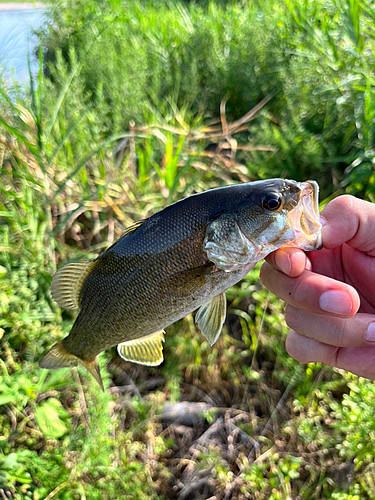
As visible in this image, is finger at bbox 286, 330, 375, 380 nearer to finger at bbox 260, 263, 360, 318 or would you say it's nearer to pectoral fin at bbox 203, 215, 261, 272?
finger at bbox 260, 263, 360, 318

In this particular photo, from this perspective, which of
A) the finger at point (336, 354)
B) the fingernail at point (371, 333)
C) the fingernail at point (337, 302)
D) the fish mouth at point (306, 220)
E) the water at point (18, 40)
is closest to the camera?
the fish mouth at point (306, 220)

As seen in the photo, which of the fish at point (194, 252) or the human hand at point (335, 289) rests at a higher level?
the fish at point (194, 252)

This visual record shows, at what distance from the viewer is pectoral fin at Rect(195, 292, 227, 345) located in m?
1.49

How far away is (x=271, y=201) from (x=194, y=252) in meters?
0.32

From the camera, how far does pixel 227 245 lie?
136 cm

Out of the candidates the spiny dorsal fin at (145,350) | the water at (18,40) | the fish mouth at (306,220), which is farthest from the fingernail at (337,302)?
the water at (18,40)

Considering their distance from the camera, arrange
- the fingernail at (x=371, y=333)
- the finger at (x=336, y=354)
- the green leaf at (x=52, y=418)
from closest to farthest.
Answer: the fingernail at (x=371, y=333) < the finger at (x=336, y=354) < the green leaf at (x=52, y=418)

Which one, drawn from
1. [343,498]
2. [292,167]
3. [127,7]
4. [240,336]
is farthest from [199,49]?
[343,498]

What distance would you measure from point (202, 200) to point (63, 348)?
0.87m

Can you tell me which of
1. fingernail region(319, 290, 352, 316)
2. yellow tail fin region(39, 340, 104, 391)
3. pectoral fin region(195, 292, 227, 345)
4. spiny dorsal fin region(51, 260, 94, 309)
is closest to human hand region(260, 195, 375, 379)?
fingernail region(319, 290, 352, 316)

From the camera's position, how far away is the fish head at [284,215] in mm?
1319

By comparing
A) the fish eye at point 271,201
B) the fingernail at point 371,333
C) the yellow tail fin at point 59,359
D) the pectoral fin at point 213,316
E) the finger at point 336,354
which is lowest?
the finger at point 336,354

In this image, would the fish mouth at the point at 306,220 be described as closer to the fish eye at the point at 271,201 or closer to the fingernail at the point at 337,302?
the fish eye at the point at 271,201

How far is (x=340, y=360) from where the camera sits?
6.03 ft
